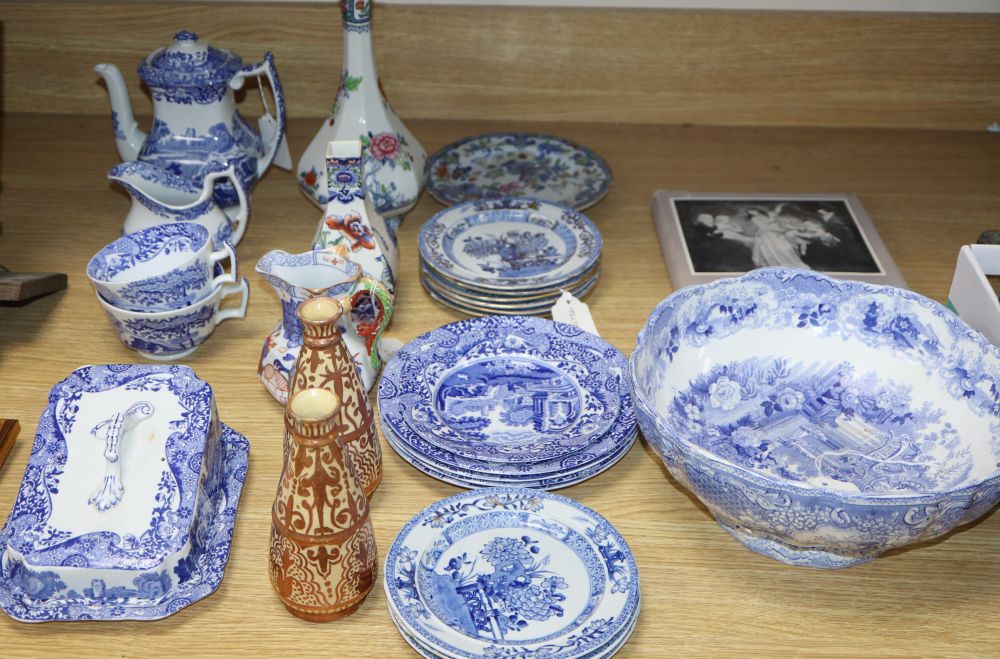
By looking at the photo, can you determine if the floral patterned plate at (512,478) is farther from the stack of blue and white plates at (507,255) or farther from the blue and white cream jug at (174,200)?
the blue and white cream jug at (174,200)

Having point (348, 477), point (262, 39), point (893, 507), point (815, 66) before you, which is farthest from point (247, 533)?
point (815, 66)

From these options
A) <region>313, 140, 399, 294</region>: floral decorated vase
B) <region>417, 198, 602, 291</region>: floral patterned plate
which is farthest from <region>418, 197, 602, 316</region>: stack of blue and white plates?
<region>313, 140, 399, 294</region>: floral decorated vase

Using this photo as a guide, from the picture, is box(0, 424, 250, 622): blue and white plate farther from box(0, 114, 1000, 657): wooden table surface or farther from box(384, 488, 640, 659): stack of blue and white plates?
box(384, 488, 640, 659): stack of blue and white plates

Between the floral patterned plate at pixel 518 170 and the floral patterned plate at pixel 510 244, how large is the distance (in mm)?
64

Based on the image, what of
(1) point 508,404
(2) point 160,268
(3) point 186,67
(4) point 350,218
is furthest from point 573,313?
(3) point 186,67

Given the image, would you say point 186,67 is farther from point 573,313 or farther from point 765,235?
point 765,235

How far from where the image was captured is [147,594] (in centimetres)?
94

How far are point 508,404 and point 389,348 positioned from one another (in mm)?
163

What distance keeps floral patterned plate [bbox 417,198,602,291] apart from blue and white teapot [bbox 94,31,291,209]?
0.93 ft

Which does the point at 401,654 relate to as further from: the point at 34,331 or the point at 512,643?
the point at 34,331

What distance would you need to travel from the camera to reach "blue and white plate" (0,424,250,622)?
0.93 meters

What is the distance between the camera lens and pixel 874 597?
3.23ft

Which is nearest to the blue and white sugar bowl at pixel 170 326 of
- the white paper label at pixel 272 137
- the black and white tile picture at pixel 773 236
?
the white paper label at pixel 272 137

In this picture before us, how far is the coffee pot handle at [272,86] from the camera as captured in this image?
1449 millimetres
